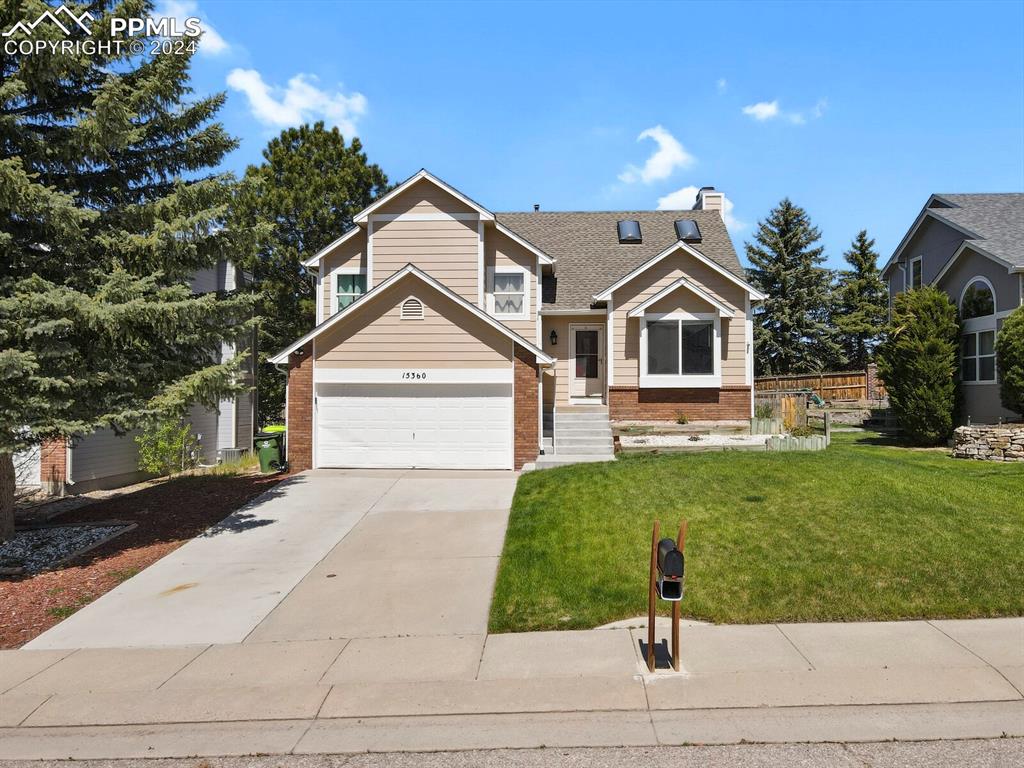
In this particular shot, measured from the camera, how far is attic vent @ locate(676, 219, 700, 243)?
22094mm

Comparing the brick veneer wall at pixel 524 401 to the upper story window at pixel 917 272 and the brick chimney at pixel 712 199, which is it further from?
the upper story window at pixel 917 272

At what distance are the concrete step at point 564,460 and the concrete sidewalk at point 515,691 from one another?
346 inches

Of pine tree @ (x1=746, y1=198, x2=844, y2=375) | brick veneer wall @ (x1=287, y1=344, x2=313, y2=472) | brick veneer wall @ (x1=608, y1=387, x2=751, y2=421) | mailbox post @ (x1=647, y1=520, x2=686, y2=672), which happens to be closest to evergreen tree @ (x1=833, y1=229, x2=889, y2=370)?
pine tree @ (x1=746, y1=198, x2=844, y2=375)

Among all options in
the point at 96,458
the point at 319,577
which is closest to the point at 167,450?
the point at 96,458

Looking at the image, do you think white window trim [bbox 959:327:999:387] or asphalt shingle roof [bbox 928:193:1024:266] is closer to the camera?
white window trim [bbox 959:327:999:387]

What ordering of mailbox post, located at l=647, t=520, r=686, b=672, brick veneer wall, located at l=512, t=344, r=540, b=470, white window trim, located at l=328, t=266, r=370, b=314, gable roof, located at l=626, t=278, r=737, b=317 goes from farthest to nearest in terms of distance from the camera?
white window trim, located at l=328, t=266, r=370, b=314, gable roof, located at l=626, t=278, r=737, b=317, brick veneer wall, located at l=512, t=344, r=540, b=470, mailbox post, located at l=647, t=520, r=686, b=672

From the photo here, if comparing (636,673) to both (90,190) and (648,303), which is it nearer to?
(90,190)

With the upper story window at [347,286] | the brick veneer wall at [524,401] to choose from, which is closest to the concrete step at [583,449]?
the brick veneer wall at [524,401]

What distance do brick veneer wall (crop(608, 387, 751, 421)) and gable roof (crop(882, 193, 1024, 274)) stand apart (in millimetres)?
8444

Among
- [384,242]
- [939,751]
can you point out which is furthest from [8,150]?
[939,751]

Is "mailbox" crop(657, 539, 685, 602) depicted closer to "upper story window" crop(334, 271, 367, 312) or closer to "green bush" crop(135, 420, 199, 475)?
"upper story window" crop(334, 271, 367, 312)

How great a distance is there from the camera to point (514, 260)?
19.0 meters

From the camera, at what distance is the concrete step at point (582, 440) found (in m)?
16.9

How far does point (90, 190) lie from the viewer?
10641mm
